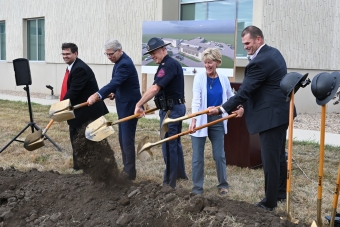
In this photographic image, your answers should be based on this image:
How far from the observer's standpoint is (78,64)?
6484 mm

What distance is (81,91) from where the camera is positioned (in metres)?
6.52

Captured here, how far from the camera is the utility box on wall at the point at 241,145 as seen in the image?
677cm

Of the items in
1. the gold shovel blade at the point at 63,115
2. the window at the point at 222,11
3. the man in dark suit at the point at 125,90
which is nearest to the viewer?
the gold shovel blade at the point at 63,115

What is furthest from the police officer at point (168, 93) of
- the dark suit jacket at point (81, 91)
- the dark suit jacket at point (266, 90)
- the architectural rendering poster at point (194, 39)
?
the architectural rendering poster at point (194, 39)

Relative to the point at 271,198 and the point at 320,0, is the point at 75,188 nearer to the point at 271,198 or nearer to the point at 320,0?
the point at 271,198

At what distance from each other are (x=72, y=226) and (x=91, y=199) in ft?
1.52

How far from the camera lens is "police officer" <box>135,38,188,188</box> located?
5.31 meters

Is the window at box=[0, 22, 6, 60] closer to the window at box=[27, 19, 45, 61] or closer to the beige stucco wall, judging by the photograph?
the beige stucco wall

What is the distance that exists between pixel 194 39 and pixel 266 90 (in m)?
7.29

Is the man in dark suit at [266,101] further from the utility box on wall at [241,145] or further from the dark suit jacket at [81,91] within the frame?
the dark suit jacket at [81,91]

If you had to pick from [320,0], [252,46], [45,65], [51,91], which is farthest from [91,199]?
[45,65]

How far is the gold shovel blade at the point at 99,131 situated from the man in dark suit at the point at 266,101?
118 cm

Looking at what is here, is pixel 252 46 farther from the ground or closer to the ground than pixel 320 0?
closer to the ground

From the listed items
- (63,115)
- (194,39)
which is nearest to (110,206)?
(63,115)
